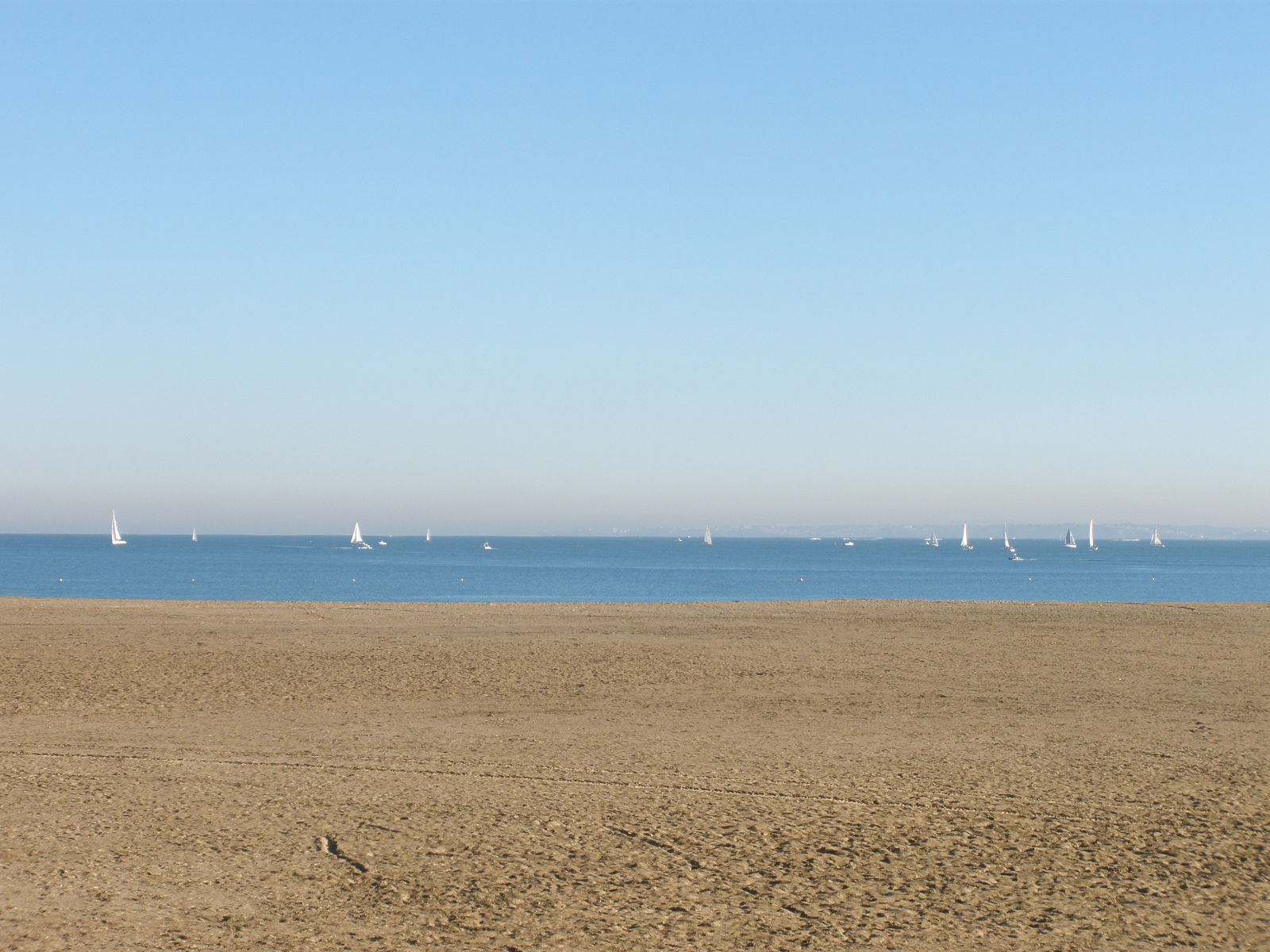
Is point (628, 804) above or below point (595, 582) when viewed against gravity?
above

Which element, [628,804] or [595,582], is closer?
[628,804]

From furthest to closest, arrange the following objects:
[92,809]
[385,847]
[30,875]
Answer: [92,809] → [385,847] → [30,875]

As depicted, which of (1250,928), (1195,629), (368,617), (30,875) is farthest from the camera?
(368,617)

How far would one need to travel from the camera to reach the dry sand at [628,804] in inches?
270

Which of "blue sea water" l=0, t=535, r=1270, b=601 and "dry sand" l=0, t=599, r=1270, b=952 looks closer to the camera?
"dry sand" l=0, t=599, r=1270, b=952

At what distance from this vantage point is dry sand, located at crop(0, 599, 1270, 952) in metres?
6.86

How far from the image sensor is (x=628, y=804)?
9734mm

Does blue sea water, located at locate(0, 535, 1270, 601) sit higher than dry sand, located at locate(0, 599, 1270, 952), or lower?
lower

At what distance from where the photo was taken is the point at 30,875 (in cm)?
753

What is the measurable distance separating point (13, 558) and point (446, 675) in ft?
428

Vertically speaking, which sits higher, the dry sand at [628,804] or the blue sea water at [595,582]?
the dry sand at [628,804]

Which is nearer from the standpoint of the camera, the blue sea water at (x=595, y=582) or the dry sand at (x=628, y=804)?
the dry sand at (x=628, y=804)

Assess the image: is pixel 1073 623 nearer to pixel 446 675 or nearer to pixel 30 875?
pixel 446 675

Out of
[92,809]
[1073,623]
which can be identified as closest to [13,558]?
[1073,623]
